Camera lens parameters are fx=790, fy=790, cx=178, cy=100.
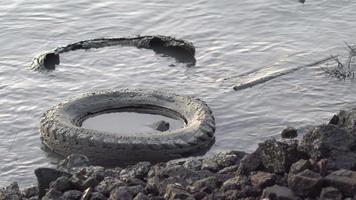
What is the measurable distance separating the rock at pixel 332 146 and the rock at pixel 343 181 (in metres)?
0.22

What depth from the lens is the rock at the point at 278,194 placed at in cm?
732

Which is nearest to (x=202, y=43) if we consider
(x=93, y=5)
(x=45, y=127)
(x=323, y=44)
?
(x=323, y=44)

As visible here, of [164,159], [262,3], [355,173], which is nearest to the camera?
[355,173]

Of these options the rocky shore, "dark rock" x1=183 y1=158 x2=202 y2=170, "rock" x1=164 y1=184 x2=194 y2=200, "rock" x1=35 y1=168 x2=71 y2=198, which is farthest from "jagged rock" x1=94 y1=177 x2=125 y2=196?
"dark rock" x1=183 y1=158 x2=202 y2=170

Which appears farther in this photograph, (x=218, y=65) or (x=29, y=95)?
(x=218, y=65)

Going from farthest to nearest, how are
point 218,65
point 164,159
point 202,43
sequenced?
point 202,43 < point 218,65 < point 164,159

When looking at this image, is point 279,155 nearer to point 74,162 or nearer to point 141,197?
point 141,197

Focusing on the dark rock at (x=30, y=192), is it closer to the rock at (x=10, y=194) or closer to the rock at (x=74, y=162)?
the rock at (x=10, y=194)

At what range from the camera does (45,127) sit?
11516mm

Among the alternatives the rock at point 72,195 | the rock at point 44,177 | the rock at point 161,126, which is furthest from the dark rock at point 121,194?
the rock at point 161,126

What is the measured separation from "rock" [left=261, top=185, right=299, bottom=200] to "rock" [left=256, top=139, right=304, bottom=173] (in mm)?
426

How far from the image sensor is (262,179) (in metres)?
7.73

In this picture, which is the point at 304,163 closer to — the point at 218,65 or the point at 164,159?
the point at 164,159

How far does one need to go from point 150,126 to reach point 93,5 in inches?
288
